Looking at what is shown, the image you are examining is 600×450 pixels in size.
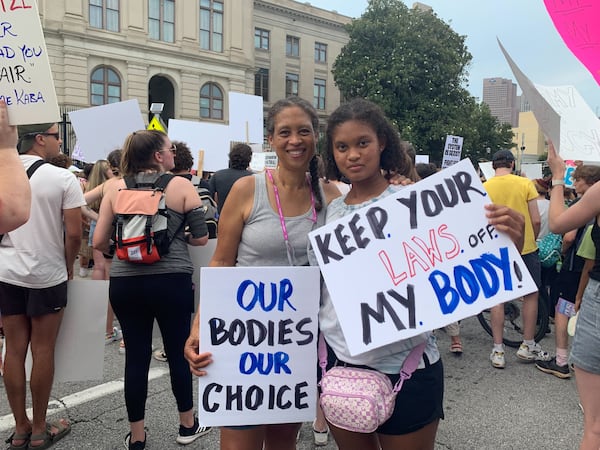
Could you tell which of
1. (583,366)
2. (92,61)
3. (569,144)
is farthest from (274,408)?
(92,61)

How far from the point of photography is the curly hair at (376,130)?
1858 millimetres

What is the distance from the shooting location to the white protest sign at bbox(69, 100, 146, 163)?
5.66 m

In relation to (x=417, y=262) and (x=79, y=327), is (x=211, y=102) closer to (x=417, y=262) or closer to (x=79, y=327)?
(x=79, y=327)

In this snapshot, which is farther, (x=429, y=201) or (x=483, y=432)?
(x=483, y=432)

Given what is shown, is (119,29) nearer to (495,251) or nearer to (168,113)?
(168,113)

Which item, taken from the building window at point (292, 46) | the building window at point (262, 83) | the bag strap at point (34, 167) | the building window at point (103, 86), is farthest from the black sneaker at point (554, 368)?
the building window at point (292, 46)

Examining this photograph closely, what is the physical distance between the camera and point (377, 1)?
31938 millimetres

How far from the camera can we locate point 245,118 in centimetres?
907

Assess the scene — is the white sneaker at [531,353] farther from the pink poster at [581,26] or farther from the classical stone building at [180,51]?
the classical stone building at [180,51]

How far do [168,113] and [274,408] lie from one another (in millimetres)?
32473

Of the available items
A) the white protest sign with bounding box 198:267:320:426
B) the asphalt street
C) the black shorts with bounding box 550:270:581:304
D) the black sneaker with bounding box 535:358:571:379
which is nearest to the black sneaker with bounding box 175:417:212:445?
the asphalt street

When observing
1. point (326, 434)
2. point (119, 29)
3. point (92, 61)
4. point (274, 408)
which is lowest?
point (326, 434)

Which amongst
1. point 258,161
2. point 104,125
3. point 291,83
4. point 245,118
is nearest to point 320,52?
point 291,83

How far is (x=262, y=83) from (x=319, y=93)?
18.1 ft
